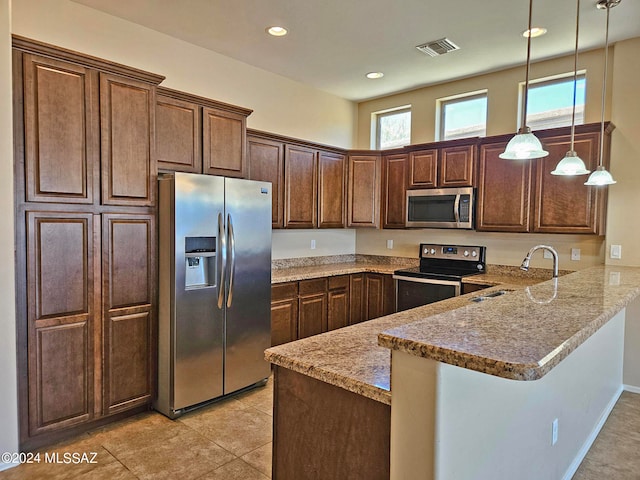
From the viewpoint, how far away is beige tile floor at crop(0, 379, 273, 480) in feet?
7.55

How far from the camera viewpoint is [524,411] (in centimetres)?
166

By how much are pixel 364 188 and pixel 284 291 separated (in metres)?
1.69

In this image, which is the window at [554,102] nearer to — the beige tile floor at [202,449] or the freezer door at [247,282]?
the beige tile floor at [202,449]

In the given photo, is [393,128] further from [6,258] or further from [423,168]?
[6,258]

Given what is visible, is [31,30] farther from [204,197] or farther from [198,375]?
[198,375]

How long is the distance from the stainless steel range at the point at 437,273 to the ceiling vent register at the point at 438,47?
1.97 meters

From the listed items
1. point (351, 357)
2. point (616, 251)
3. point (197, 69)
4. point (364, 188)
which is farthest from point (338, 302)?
point (351, 357)

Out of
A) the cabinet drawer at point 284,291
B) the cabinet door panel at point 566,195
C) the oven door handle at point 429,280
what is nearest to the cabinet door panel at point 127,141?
the cabinet drawer at point 284,291

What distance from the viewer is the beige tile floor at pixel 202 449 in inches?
90.7

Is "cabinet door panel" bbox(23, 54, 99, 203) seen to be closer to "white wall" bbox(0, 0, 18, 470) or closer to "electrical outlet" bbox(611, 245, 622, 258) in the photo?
"white wall" bbox(0, 0, 18, 470)

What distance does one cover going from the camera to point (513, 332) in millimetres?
1257

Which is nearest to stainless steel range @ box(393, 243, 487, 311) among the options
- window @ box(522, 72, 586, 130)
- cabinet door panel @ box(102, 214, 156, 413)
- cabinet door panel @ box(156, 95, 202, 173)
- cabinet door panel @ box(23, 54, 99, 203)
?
window @ box(522, 72, 586, 130)

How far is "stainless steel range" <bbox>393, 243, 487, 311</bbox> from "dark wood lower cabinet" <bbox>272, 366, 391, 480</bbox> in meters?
2.69

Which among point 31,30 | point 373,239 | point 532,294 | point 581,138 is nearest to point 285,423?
point 532,294
